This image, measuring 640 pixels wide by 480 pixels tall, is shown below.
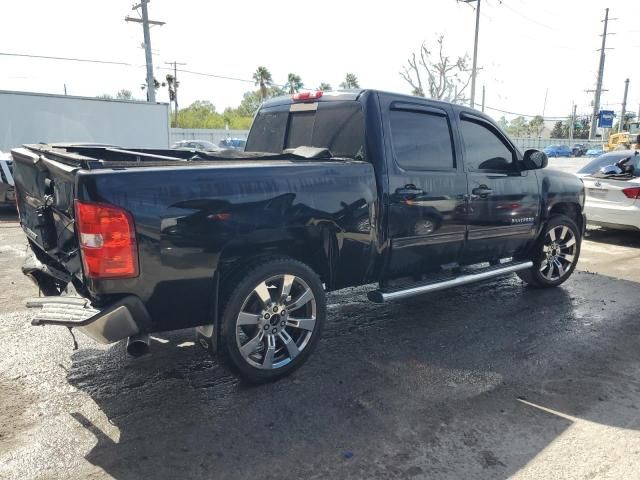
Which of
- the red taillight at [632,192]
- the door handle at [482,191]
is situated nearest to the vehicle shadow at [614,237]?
the red taillight at [632,192]

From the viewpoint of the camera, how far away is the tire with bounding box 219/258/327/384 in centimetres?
327

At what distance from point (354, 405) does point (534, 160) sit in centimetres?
333

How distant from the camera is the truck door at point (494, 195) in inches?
187

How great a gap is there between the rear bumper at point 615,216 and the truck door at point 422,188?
17.2 ft

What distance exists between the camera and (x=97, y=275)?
9.25 feet

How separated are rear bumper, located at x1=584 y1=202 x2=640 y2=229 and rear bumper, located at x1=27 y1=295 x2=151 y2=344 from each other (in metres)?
8.15

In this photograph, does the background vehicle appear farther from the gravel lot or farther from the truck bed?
the truck bed

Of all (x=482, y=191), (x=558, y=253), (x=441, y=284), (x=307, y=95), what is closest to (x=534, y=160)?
(x=482, y=191)

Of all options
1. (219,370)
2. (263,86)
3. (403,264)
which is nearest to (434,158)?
(403,264)

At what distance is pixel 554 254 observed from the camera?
233 inches

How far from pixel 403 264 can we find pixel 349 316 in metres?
1.01

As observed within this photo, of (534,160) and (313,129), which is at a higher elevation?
(313,129)

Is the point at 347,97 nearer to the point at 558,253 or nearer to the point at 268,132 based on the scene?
the point at 268,132

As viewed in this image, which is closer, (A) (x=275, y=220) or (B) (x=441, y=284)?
(A) (x=275, y=220)
